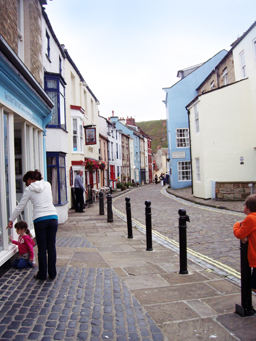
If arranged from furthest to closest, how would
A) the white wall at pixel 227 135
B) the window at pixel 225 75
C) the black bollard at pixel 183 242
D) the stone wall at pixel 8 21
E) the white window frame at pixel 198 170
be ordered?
the window at pixel 225 75 → the white window frame at pixel 198 170 → the white wall at pixel 227 135 → the stone wall at pixel 8 21 → the black bollard at pixel 183 242

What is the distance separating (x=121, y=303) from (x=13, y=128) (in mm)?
3719

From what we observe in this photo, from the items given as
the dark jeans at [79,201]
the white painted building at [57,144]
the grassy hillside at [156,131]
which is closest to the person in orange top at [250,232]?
the white painted building at [57,144]

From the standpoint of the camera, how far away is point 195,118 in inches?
738

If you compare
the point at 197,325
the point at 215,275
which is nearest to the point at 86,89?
the point at 215,275

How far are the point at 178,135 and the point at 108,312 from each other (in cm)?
2695

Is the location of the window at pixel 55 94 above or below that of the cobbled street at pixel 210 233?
above

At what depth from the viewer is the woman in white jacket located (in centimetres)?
444

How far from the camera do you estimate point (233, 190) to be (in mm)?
15031

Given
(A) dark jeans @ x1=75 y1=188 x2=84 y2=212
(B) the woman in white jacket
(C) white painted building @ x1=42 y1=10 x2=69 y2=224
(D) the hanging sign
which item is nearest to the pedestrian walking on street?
(B) the woman in white jacket

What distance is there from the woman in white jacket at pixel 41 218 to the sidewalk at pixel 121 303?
249 millimetres

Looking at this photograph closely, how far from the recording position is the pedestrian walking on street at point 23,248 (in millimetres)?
4949

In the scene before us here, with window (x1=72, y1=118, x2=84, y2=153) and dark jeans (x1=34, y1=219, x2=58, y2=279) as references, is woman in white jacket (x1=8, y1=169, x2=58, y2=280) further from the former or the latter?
window (x1=72, y1=118, x2=84, y2=153)

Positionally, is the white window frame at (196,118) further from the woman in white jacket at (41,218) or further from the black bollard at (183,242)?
the woman in white jacket at (41,218)

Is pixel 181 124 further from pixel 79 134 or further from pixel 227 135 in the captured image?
pixel 79 134
